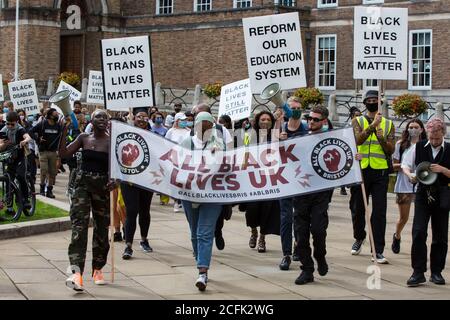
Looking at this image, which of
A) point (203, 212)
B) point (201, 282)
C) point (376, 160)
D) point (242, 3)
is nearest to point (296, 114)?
point (376, 160)

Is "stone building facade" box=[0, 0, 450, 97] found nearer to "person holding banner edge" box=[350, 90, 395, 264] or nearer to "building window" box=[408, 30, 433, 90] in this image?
"building window" box=[408, 30, 433, 90]

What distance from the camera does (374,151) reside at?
13.0 meters

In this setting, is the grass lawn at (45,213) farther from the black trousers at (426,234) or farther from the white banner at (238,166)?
the black trousers at (426,234)

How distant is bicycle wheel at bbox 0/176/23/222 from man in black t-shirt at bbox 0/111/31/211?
11cm

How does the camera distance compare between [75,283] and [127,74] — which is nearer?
[75,283]

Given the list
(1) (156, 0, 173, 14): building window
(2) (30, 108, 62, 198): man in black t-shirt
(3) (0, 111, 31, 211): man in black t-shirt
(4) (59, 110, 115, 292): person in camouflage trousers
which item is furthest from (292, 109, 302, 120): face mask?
(1) (156, 0, 173, 14): building window

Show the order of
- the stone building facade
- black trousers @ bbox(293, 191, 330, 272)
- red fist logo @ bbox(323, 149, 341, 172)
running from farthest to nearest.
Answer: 1. the stone building facade
2. red fist logo @ bbox(323, 149, 341, 172)
3. black trousers @ bbox(293, 191, 330, 272)

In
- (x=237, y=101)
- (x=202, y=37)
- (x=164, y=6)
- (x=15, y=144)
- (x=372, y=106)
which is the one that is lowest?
(x=15, y=144)

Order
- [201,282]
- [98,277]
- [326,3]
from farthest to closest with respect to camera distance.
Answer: [326,3]
[98,277]
[201,282]

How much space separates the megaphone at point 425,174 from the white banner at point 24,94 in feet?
51.1

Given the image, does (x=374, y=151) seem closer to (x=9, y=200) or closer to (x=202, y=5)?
(x=9, y=200)

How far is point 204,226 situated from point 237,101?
8136mm

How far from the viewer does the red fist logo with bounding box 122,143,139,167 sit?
11336 millimetres

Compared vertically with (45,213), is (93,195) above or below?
above
